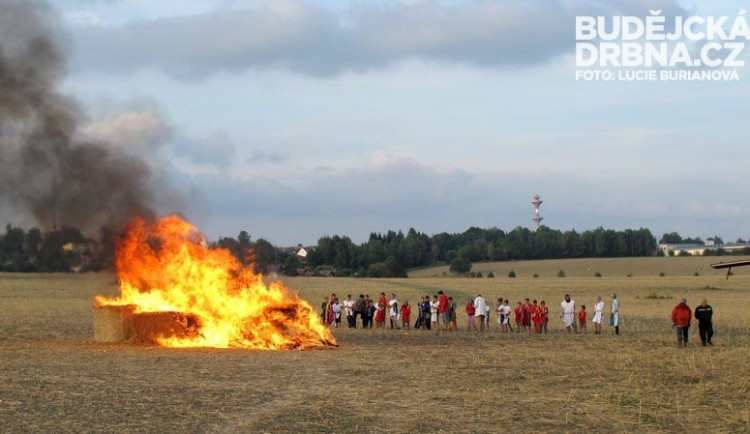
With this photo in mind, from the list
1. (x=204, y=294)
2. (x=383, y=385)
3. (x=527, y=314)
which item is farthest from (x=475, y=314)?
(x=383, y=385)

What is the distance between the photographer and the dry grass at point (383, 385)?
1374 cm

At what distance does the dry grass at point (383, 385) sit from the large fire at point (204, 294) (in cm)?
87

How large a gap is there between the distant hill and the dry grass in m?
74.9

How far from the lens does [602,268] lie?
10894 cm

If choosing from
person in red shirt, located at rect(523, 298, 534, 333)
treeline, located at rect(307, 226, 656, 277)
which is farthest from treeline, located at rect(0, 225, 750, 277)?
person in red shirt, located at rect(523, 298, 534, 333)

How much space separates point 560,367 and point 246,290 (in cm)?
907

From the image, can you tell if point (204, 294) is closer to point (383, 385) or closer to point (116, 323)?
point (116, 323)

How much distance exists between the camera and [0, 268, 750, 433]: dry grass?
45.1ft

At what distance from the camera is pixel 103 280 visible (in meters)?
26.0

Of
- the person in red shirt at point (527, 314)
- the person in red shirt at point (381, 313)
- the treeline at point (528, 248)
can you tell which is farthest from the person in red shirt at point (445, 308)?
the treeline at point (528, 248)

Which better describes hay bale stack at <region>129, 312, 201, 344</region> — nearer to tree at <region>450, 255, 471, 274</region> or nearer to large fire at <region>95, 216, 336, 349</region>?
large fire at <region>95, 216, 336, 349</region>

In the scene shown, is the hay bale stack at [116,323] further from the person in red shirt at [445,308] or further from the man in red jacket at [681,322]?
the man in red jacket at [681,322]

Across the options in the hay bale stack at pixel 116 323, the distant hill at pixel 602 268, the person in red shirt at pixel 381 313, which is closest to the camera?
the hay bale stack at pixel 116 323

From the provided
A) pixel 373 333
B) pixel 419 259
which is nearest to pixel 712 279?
pixel 419 259
